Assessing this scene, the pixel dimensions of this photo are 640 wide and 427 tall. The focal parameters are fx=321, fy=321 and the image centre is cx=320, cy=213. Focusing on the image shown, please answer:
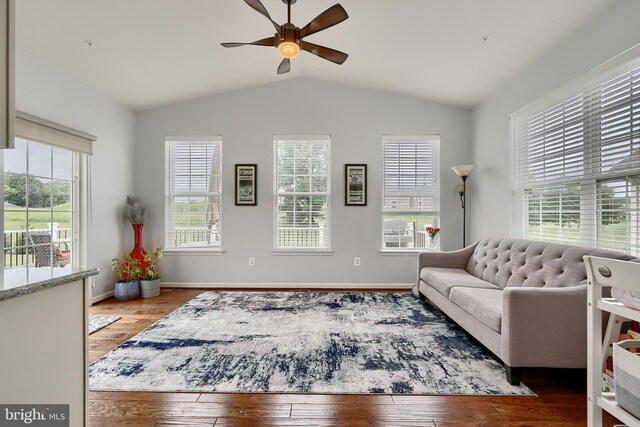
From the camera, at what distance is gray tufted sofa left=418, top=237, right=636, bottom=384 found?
2021 mm

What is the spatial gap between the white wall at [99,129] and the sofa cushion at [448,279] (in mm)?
4034

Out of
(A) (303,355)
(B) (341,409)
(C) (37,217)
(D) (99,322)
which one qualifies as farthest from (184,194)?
(B) (341,409)

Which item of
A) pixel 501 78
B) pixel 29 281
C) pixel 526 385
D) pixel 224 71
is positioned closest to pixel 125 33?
pixel 224 71

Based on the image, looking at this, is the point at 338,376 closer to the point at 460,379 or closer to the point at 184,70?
the point at 460,379

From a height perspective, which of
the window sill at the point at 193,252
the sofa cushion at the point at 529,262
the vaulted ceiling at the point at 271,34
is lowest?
the window sill at the point at 193,252

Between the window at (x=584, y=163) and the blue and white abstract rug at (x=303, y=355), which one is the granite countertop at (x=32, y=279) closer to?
the blue and white abstract rug at (x=303, y=355)

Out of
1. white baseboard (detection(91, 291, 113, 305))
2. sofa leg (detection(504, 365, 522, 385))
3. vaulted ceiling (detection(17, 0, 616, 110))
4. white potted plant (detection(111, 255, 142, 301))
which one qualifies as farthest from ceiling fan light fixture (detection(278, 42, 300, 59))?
white baseboard (detection(91, 291, 113, 305))

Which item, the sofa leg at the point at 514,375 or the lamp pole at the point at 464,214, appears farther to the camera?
the lamp pole at the point at 464,214

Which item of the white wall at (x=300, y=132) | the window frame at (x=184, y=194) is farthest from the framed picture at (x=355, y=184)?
the window frame at (x=184, y=194)

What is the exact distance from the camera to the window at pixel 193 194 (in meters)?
4.75

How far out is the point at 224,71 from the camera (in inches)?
160

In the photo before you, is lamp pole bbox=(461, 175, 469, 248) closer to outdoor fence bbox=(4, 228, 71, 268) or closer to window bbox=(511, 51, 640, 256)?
window bbox=(511, 51, 640, 256)

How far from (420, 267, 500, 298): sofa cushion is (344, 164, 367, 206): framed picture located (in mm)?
1353

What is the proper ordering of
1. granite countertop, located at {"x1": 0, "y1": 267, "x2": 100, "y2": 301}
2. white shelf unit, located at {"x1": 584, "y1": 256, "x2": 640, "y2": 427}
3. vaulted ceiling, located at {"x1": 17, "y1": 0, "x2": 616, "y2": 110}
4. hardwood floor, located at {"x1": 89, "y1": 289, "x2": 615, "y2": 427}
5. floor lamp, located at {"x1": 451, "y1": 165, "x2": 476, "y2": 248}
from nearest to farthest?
granite countertop, located at {"x1": 0, "y1": 267, "x2": 100, "y2": 301}
white shelf unit, located at {"x1": 584, "y1": 256, "x2": 640, "y2": 427}
hardwood floor, located at {"x1": 89, "y1": 289, "x2": 615, "y2": 427}
vaulted ceiling, located at {"x1": 17, "y1": 0, "x2": 616, "y2": 110}
floor lamp, located at {"x1": 451, "y1": 165, "x2": 476, "y2": 248}
